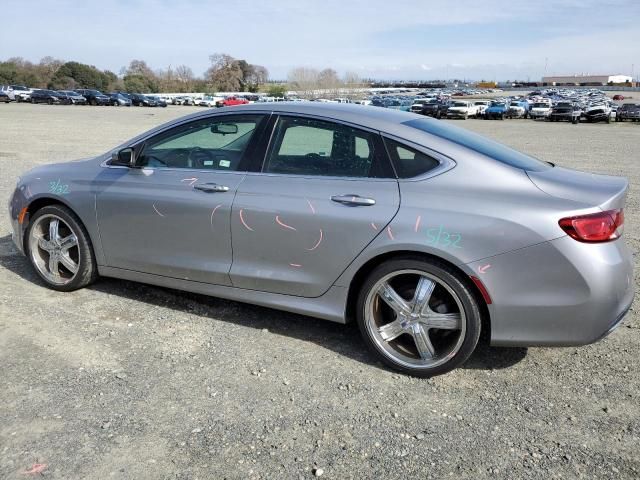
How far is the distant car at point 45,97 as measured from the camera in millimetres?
60125

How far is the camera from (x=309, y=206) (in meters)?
3.65

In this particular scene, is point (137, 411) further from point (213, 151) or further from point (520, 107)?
point (520, 107)

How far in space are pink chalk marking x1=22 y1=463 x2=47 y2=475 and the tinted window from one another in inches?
86.6

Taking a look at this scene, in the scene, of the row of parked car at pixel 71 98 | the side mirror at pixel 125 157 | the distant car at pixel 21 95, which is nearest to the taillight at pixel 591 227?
the side mirror at pixel 125 157

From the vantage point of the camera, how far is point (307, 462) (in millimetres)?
2770

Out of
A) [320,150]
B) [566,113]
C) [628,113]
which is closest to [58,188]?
[320,150]

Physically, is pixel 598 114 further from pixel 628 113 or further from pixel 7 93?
pixel 7 93

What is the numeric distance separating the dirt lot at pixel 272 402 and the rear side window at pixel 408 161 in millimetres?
1279

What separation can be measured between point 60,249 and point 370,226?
281 cm

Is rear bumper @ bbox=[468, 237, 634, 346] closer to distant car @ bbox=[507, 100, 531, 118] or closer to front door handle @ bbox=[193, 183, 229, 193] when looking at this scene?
front door handle @ bbox=[193, 183, 229, 193]

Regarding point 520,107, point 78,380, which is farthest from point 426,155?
point 520,107

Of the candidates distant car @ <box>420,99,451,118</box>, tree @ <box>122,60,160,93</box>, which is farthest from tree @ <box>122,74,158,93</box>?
distant car @ <box>420,99,451,118</box>

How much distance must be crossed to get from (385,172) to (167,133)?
1.80m

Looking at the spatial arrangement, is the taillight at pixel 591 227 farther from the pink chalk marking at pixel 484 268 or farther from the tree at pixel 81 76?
the tree at pixel 81 76
